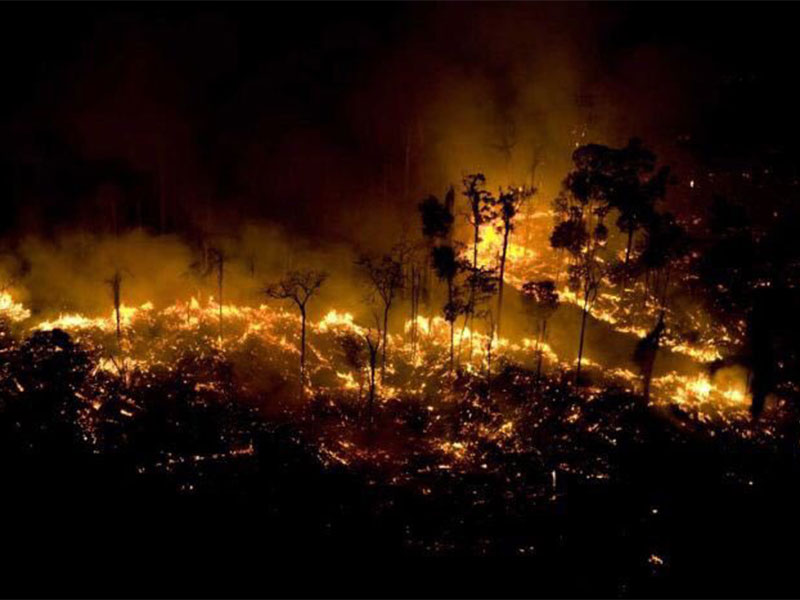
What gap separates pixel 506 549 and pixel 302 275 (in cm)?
2724

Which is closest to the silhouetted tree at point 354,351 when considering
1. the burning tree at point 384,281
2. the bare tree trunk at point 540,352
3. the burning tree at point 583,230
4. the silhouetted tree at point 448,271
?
the burning tree at point 384,281

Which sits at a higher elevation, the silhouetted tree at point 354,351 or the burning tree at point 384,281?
the burning tree at point 384,281

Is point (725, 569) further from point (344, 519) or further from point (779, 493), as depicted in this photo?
point (344, 519)

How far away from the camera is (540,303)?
42219 mm

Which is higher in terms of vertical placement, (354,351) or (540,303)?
(540,303)

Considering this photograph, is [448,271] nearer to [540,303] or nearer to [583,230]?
[540,303]

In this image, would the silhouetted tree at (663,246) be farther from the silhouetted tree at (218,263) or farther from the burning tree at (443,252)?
the silhouetted tree at (218,263)

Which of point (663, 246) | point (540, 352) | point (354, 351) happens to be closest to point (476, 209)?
point (540, 352)

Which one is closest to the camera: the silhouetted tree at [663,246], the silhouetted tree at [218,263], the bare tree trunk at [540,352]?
the bare tree trunk at [540,352]

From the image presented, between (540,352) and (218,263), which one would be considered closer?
(540,352)

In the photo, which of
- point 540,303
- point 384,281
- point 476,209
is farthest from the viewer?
point 540,303

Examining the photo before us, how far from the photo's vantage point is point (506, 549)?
944 inches

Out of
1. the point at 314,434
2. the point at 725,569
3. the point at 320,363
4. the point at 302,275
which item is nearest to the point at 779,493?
the point at 725,569

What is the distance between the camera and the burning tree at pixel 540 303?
41.5m
